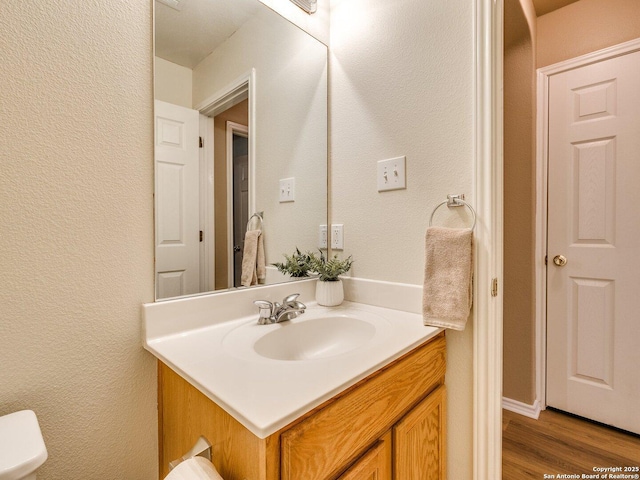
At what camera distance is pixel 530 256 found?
181 centimetres

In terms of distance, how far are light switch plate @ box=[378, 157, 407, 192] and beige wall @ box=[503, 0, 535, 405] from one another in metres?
1.09

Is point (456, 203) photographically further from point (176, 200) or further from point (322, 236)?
point (176, 200)

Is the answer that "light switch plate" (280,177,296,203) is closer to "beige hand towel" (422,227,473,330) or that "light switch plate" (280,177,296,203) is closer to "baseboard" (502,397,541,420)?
"beige hand towel" (422,227,473,330)

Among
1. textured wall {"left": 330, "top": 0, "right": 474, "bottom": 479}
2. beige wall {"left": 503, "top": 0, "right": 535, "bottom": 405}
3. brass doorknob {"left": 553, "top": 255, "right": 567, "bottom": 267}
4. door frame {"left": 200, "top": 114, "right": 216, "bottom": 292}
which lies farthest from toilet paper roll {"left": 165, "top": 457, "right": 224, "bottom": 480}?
brass doorknob {"left": 553, "top": 255, "right": 567, "bottom": 267}

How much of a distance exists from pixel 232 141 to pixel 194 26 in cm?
35

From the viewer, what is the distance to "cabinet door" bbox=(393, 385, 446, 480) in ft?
2.62

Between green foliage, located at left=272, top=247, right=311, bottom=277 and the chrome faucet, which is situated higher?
green foliage, located at left=272, top=247, right=311, bottom=277

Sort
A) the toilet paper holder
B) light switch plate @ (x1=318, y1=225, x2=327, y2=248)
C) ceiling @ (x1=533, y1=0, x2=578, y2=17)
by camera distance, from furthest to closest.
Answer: ceiling @ (x1=533, y1=0, x2=578, y2=17), light switch plate @ (x1=318, y1=225, x2=327, y2=248), the toilet paper holder

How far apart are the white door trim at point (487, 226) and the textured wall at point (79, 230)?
3.12ft

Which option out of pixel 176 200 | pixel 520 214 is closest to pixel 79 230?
pixel 176 200

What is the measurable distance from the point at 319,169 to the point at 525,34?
1.40 m

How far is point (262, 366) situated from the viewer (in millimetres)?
673

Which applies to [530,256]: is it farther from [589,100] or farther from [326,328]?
[326,328]

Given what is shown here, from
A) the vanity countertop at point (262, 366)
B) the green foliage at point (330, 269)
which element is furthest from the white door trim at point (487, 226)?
the green foliage at point (330, 269)
